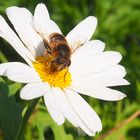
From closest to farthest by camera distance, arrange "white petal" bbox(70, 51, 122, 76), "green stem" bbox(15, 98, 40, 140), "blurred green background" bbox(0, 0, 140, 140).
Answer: "green stem" bbox(15, 98, 40, 140) < "white petal" bbox(70, 51, 122, 76) < "blurred green background" bbox(0, 0, 140, 140)

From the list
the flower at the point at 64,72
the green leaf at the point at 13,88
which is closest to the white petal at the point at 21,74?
the flower at the point at 64,72

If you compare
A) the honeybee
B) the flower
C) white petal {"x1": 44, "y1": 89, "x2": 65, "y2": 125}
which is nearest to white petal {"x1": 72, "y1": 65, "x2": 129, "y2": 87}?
the flower

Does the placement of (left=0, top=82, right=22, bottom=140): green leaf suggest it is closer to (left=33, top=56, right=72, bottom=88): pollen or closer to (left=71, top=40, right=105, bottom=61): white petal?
(left=33, top=56, right=72, bottom=88): pollen

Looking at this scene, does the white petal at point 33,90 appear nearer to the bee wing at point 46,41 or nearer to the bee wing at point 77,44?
the bee wing at point 46,41

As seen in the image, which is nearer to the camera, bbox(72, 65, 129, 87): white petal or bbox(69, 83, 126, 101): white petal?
bbox(69, 83, 126, 101): white petal

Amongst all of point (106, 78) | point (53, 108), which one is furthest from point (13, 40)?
point (106, 78)

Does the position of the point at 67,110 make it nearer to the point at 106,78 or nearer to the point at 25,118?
the point at 25,118

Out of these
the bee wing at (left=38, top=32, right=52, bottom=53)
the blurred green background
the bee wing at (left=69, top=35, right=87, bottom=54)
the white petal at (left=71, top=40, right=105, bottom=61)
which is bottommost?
the blurred green background
